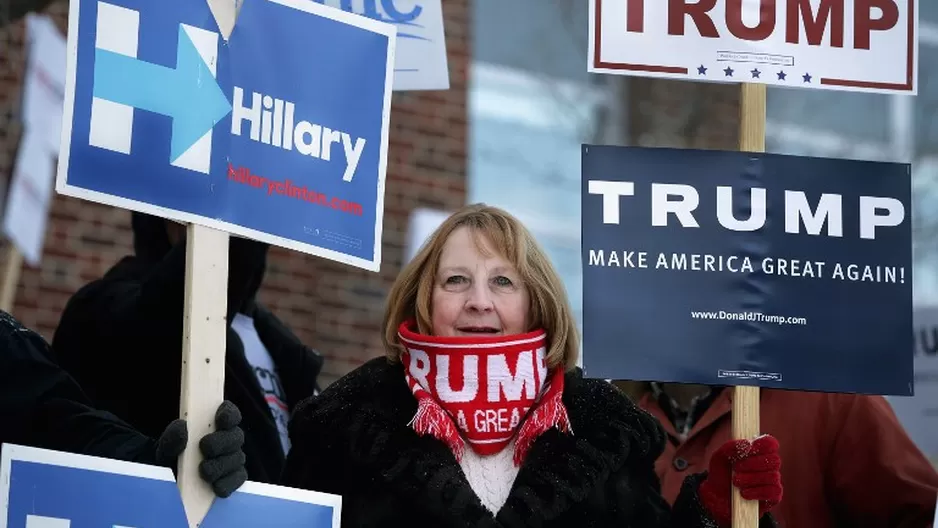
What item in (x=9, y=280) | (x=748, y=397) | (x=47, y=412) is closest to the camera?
(x=47, y=412)

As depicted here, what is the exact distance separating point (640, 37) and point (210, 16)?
3.96 feet

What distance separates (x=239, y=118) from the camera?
4375mm

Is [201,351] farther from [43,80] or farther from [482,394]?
[43,80]

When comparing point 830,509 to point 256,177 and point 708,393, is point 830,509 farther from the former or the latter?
point 256,177

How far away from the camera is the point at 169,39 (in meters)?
4.29

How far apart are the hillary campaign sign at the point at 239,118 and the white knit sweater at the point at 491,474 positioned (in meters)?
0.61

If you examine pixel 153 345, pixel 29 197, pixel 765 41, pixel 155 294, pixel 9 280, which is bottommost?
pixel 153 345

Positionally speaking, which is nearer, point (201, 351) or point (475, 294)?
point (201, 351)

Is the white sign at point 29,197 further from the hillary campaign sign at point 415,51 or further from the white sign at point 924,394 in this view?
the white sign at point 924,394

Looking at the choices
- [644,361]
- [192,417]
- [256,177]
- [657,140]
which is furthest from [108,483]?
[657,140]

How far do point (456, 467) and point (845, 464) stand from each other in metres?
1.06

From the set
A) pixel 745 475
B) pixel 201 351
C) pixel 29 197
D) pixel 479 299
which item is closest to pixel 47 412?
pixel 201 351

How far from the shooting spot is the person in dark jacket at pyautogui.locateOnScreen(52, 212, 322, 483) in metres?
5.22

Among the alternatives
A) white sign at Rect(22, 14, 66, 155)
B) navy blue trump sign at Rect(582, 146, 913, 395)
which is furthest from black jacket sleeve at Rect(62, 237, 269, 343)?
white sign at Rect(22, 14, 66, 155)
